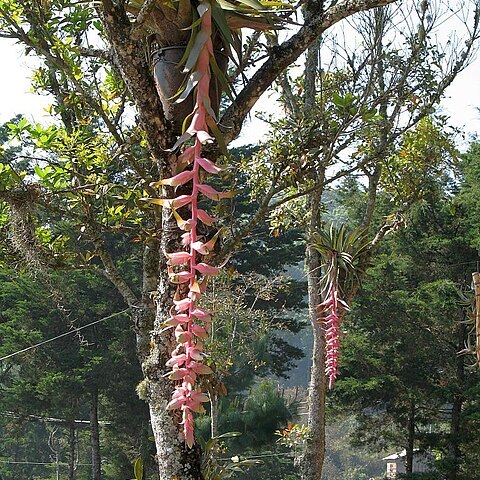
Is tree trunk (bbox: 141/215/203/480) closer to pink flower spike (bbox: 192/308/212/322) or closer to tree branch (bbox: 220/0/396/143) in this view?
tree branch (bbox: 220/0/396/143)

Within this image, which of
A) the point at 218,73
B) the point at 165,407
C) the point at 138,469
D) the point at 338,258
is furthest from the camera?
the point at 338,258

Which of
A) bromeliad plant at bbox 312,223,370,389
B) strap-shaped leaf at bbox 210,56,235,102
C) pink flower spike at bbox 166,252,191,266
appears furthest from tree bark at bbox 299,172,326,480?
pink flower spike at bbox 166,252,191,266

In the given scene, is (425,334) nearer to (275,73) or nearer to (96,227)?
(96,227)

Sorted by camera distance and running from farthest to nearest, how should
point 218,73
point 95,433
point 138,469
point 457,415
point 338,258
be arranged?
point 95,433
point 457,415
point 338,258
point 138,469
point 218,73

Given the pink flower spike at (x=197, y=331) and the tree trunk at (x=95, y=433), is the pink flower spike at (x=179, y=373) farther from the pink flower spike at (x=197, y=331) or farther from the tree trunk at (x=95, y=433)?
the tree trunk at (x=95, y=433)

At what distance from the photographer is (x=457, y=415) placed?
8.71 metres

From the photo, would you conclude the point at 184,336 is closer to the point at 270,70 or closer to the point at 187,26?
the point at 187,26

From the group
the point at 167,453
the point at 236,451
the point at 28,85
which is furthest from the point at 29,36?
the point at 236,451

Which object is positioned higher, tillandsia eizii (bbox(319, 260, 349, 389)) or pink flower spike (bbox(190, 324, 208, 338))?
tillandsia eizii (bbox(319, 260, 349, 389))

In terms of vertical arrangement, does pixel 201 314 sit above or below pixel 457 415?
above

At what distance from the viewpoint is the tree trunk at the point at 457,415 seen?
27.0 feet

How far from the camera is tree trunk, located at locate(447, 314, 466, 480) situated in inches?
324

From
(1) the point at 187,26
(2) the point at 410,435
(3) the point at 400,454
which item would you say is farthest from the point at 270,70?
(3) the point at 400,454

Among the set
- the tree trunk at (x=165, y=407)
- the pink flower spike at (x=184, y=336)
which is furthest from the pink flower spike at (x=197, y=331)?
the tree trunk at (x=165, y=407)
